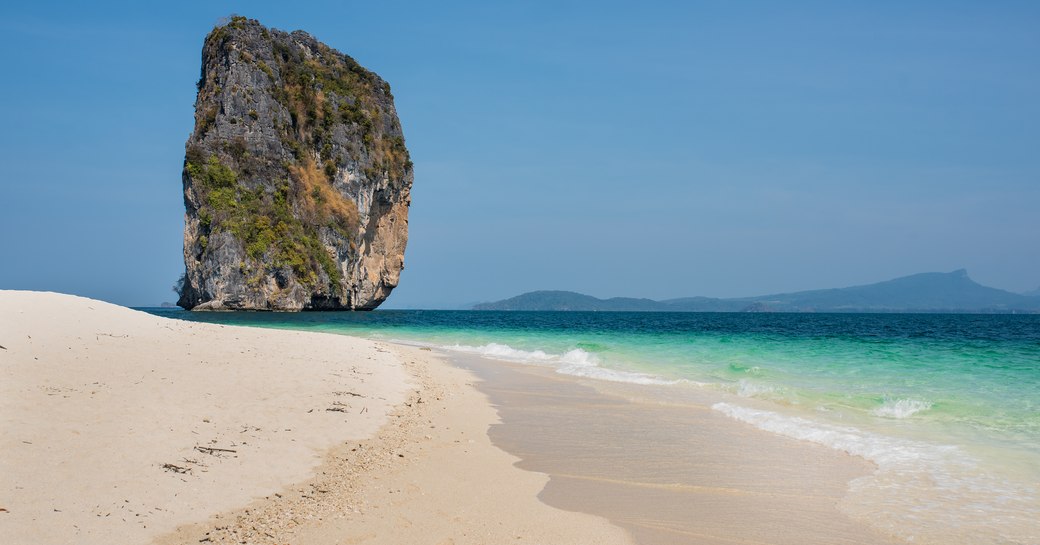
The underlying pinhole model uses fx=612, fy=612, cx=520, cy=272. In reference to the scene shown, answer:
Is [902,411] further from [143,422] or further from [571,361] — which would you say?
[143,422]

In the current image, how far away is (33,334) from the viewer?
407 inches

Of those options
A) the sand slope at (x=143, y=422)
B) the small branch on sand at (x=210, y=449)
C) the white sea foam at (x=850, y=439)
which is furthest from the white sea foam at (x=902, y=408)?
the small branch on sand at (x=210, y=449)

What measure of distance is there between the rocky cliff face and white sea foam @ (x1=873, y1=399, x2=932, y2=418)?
62.2m

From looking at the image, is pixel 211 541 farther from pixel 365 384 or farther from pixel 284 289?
pixel 284 289

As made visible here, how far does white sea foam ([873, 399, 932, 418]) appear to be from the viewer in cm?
1033

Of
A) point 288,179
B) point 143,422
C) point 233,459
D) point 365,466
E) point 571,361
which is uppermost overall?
point 288,179

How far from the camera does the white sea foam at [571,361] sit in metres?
15.3

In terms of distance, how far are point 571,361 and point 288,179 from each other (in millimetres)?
57233

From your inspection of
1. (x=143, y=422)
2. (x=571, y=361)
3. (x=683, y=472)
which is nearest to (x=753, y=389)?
(x=683, y=472)

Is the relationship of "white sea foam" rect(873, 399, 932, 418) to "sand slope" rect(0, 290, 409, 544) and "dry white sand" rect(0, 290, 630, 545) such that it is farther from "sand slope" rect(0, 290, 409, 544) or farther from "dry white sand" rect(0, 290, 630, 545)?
"sand slope" rect(0, 290, 409, 544)

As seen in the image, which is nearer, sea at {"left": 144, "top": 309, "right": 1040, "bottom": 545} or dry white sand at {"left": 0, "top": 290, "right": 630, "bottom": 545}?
dry white sand at {"left": 0, "top": 290, "right": 630, "bottom": 545}

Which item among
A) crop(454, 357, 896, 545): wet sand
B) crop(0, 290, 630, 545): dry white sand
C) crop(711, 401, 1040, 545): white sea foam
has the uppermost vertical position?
crop(0, 290, 630, 545): dry white sand

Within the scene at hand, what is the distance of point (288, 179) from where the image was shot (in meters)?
68.6

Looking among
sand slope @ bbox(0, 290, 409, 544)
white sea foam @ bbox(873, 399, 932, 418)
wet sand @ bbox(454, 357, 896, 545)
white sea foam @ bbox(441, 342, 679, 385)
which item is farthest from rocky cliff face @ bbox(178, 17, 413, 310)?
white sea foam @ bbox(873, 399, 932, 418)
